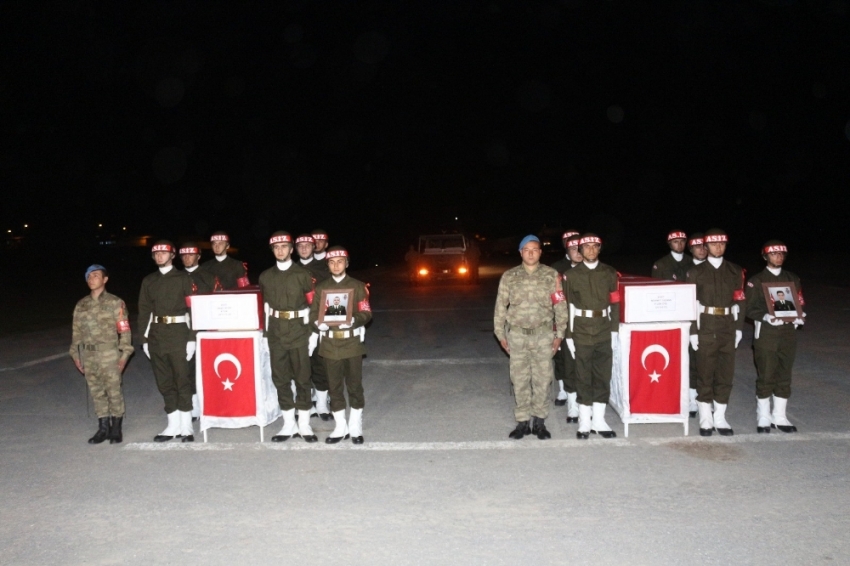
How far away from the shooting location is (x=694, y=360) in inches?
306

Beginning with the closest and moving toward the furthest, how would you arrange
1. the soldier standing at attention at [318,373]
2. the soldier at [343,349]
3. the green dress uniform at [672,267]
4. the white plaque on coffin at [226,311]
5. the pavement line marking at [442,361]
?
the soldier at [343,349] < the white plaque on coffin at [226,311] < the soldier standing at attention at [318,373] < the green dress uniform at [672,267] < the pavement line marking at [442,361]

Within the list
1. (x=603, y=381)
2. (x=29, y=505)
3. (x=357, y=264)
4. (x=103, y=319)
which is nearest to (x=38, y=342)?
(x=103, y=319)

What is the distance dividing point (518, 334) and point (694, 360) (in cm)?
206

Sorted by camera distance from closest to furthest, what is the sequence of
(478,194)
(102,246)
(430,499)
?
1. (430,499)
2. (102,246)
3. (478,194)

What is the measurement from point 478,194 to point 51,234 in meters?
49.1

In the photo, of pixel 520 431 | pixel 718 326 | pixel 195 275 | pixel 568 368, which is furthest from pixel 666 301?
pixel 195 275

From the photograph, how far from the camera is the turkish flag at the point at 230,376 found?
7383 mm

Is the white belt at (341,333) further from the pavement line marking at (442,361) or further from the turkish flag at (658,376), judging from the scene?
the pavement line marking at (442,361)

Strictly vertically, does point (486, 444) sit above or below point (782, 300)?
below

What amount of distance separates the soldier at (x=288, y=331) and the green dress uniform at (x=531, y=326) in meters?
1.94

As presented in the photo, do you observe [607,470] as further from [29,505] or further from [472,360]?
[472,360]

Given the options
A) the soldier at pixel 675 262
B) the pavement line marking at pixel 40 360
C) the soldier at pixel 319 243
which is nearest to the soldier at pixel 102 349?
the soldier at pixel 319 243

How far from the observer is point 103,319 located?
24.1 feet

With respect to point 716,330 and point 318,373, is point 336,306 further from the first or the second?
point 716,330
